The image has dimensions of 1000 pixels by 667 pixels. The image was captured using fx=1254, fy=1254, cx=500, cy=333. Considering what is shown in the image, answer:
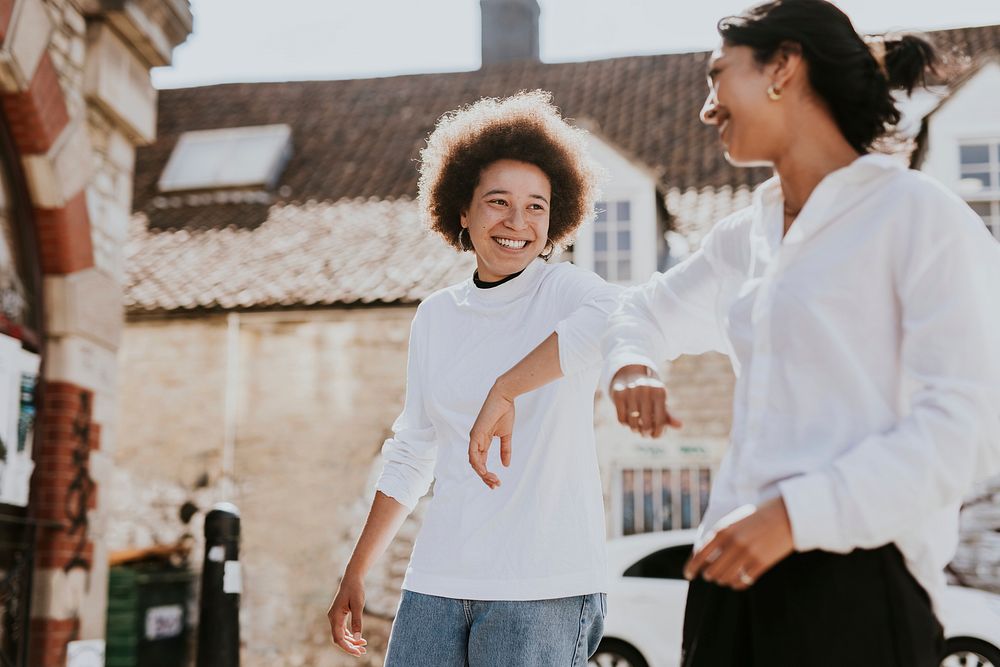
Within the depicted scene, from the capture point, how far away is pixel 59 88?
23.4ft

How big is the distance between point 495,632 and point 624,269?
12.6 metres

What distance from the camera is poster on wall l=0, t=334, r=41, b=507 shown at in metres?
6.80

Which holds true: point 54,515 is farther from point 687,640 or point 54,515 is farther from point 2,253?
point 687,640

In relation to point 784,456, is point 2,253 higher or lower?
higher

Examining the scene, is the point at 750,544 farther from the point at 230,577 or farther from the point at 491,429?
the point at 230,577

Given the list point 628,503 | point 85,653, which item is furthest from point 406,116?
point 85,653

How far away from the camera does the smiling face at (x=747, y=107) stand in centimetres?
193

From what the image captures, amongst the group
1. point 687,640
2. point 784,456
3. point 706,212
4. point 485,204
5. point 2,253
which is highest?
point 706,212

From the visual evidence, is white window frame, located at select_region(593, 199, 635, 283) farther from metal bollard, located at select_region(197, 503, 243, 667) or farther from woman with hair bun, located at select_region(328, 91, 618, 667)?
woman with hair bun, located at select_region(328, 91, 618, 667)

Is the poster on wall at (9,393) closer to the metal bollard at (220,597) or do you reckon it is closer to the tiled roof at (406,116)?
the metal bollard at (220,597)

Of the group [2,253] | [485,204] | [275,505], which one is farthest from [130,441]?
[485,204]

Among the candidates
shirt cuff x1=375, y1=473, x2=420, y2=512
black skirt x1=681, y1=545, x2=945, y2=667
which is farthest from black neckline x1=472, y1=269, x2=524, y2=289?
black skirt x1=681, y1=545, x2=945, y2=667

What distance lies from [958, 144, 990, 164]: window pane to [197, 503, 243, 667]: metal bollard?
1054 cm

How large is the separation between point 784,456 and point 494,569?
108cm
